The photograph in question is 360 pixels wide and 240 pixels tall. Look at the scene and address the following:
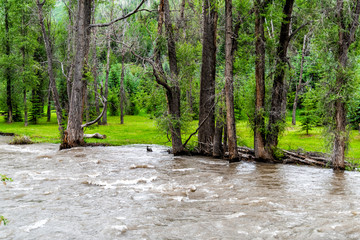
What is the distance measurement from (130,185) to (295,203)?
461 centimetres

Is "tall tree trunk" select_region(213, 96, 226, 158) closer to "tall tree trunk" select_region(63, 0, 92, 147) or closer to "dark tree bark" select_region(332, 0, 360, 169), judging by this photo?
"dark tree bark" select_region(332, 0, 360, 169)

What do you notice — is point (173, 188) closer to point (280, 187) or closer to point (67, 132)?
point (280, 187)

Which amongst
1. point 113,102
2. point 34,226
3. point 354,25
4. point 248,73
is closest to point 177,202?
point 34,226

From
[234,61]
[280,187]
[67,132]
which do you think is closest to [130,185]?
[280,187]

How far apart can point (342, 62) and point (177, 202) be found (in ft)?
26.4

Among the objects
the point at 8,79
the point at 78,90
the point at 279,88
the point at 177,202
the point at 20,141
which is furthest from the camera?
the point at 8,79

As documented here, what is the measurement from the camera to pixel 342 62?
11.7 metres

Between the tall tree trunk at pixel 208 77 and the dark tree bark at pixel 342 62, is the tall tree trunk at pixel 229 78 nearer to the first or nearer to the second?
the tall tree trunk at pixel 208 77

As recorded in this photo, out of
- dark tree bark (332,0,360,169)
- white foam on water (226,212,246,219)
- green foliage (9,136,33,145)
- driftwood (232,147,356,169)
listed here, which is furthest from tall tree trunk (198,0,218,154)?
green foliage (9,136,33,145)

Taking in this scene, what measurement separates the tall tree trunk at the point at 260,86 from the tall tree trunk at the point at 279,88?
0.32m

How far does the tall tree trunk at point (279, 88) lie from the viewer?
14.4 meters

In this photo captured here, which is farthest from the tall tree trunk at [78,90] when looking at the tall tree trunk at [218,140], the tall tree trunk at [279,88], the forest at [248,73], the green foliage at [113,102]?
the green foliage at [113,102]

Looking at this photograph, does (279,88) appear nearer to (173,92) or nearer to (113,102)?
(173,92)

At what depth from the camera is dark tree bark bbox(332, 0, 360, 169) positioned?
11516mm
